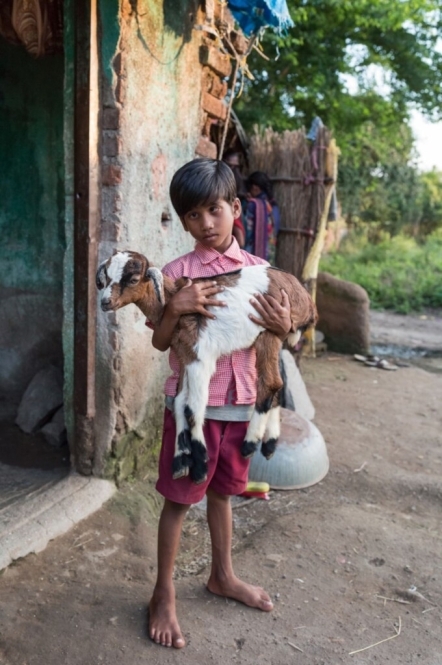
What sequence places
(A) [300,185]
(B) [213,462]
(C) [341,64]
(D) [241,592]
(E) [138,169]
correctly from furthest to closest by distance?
(C) [341,64] < (A) [300,185] < (E) [138,169] < (D) [241,592] < (B) [213,462]

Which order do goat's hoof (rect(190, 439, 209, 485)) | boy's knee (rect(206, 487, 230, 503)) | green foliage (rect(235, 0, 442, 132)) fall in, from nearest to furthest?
goat's hoof (rect(190, 439, 209, 485)) < boy's knee (rect(206, 487, 230, 503)) < green foliage (rect(235, 0, 442, 132))

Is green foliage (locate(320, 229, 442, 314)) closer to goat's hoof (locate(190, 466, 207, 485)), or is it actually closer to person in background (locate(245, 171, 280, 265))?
person in background (locate(245, 171, 280, 265))

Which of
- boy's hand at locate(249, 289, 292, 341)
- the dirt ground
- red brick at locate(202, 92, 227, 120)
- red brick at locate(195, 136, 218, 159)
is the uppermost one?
red brick at locate(202, 92, 227, 120)

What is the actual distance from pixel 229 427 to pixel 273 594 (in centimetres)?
88

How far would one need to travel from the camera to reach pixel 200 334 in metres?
1.92

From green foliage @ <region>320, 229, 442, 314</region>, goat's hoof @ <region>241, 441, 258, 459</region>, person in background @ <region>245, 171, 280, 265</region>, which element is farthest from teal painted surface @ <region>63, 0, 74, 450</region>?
green foliage @ <region>320, 229, 442, 314</region>

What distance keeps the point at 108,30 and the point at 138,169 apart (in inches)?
25.0

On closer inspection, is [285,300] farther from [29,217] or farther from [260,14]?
[29,217]

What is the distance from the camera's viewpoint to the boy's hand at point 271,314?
6.39 feet

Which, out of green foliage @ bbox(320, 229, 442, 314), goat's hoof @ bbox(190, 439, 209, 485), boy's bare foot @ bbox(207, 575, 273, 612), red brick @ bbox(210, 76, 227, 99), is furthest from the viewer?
green foliage @ bbox(320, 229, 442, 314)

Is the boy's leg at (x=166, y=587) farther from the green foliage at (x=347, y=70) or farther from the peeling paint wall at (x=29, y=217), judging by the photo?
the green foliage at (x=347, y=70)

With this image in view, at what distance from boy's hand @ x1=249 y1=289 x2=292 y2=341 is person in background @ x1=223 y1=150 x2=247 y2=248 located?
3604 mm

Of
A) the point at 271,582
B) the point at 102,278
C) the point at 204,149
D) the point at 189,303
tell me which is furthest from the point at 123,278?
the point at 204,149

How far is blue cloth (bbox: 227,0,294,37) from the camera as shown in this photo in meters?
3.00
